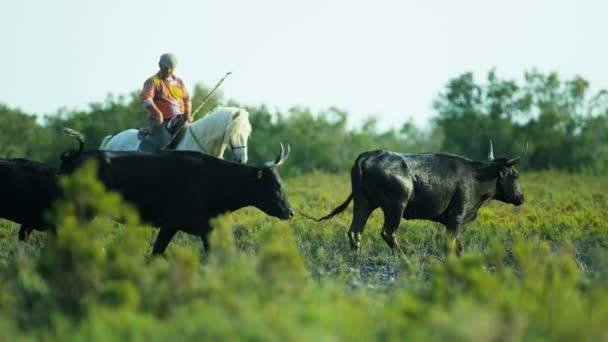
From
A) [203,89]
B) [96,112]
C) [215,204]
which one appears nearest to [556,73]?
[203,89]

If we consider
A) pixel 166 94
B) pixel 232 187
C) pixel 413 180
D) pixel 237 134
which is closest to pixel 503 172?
pixel 413 180

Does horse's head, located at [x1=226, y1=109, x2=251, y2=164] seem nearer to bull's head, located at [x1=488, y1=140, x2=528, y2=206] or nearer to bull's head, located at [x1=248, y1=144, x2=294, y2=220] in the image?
bull's head, located at [x1=248, y1=144, x2=294, y2=220]

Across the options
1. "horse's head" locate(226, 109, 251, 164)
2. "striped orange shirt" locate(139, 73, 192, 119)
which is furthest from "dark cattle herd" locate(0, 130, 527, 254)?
"striped orange shirt" locate(139, 73, 192, 119)

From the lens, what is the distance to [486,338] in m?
4.65

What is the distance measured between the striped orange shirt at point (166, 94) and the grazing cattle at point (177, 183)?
5.79ft

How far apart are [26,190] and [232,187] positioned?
2.86m

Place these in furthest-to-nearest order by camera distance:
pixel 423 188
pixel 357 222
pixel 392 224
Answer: pixel 423 188 → pixel 357 222 → pixel 392 224

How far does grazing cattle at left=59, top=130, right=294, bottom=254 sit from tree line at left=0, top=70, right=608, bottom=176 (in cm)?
3369

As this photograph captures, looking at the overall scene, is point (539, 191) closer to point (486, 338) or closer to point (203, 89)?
point (486, 338)

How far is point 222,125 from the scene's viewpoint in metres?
11.4

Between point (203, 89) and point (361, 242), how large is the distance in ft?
177

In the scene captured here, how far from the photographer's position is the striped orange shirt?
11.7 meters

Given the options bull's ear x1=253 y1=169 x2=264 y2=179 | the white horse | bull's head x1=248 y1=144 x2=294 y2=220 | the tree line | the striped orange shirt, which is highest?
the striped orange shirt

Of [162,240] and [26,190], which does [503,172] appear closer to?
[162,240]
